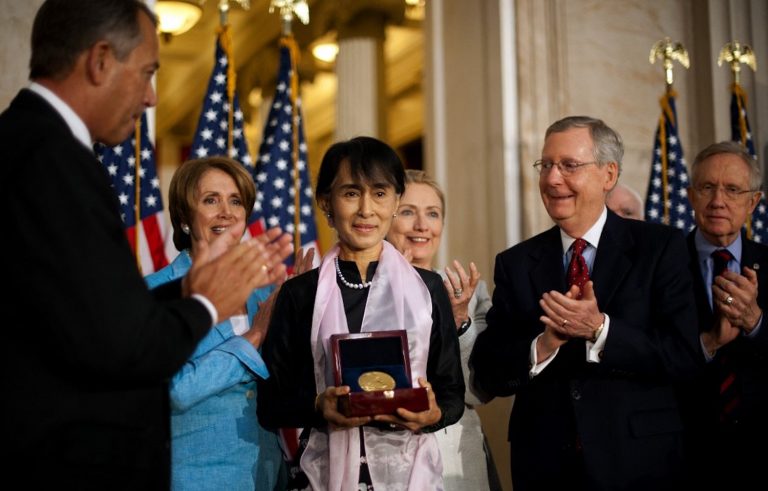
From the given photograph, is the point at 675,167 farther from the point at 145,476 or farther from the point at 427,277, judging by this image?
the point at 145,476

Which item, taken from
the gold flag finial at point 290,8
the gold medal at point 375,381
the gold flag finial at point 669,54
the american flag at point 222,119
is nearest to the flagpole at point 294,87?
the gold flag finial at point 290,8

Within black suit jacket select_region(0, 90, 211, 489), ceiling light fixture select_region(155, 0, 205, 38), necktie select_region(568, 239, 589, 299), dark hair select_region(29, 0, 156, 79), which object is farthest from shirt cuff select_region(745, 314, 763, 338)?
ceiling light fixture select_region(155, 0, 205, 38)

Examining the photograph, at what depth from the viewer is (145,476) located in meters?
1.86

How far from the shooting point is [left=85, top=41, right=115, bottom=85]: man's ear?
187 centimetres

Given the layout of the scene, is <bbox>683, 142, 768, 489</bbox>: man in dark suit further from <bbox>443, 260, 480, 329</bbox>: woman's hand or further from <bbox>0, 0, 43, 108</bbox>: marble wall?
<bbox>0, 0, 43, 108</bbox>: marble wall

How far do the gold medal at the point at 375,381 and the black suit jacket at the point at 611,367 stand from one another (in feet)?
2.25

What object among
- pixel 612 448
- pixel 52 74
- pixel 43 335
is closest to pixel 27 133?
pixel 52 74

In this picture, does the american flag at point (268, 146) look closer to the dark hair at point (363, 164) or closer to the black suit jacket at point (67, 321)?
the dark hair at point (363, 164)

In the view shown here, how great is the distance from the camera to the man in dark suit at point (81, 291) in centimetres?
164

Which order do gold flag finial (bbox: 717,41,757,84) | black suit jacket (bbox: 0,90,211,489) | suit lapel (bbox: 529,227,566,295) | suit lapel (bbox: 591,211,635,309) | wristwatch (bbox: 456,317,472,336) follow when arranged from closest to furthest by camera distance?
black suit jacket (bbox: 0,90,211,489) → suit lapel (bbox: 591,211,635,309) → suit lapel (bbox: 529,227,566,295) → wristwatch (bbox: 456,317,472,336) → gold flag finial (bbox: 717,41,757,84)

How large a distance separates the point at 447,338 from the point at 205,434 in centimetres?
83

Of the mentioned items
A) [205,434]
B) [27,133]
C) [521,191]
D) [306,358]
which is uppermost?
[521,191]

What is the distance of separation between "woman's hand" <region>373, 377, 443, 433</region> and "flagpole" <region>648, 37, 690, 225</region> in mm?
3529

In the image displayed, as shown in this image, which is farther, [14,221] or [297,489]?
[297,489]
